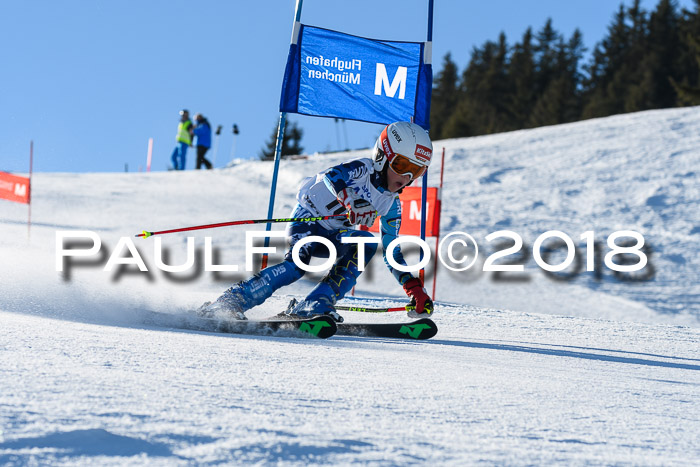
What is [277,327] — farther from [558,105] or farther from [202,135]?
[558,105]

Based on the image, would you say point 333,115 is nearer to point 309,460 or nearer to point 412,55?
point 412,55

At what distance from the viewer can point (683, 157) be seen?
15.0 metres

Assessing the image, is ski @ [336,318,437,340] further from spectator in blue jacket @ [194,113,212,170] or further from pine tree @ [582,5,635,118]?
pine tree @ [582,5,635,118]

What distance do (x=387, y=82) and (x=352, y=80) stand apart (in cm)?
30

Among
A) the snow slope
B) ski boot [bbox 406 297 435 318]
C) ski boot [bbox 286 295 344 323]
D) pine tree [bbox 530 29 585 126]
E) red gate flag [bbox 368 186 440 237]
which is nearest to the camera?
the snow slope

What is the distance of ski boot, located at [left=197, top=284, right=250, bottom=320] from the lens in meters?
4.17

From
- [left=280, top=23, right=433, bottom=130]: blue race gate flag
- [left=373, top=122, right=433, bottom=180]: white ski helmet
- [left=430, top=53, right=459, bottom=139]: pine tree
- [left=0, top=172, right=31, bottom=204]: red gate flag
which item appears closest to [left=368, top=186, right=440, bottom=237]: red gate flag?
[left=280, top=23, right=433, bottom=130]: blue race gate flag

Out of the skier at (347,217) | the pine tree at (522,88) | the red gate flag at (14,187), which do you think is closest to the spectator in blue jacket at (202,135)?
the red gate flag at (14,187)

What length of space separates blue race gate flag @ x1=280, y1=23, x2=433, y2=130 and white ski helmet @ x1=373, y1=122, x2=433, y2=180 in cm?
162

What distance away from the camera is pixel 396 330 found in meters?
4.43

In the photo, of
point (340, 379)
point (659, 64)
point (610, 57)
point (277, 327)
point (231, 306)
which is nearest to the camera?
point (340, 379)

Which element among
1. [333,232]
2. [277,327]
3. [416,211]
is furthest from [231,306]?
[416,211]

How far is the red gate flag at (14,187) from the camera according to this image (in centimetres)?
1068

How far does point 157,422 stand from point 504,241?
10132 mm
